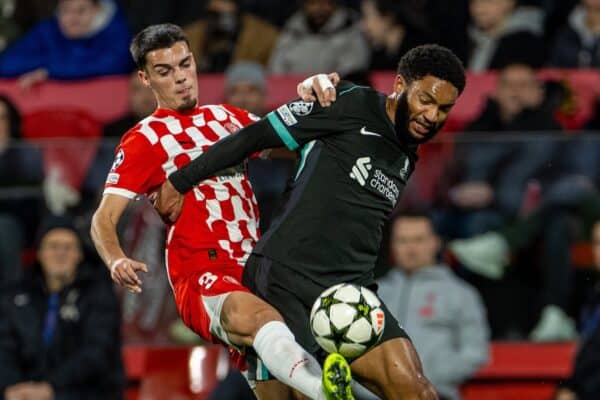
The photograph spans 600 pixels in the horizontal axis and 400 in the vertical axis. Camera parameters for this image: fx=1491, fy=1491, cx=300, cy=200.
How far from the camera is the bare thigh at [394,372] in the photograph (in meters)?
5.55

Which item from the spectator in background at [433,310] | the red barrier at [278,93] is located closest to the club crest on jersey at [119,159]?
the spectator in background at [433,310]

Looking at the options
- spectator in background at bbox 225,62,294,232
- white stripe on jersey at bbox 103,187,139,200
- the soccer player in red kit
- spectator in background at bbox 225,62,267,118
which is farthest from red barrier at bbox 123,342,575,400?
white stripe on jersey at bbox 103,187,139,200

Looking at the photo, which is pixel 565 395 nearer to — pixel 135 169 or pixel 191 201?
pixel 191 201

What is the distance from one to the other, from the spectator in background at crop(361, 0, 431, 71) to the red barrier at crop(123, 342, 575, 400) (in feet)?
7.38

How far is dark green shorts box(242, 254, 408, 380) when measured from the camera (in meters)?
5.67

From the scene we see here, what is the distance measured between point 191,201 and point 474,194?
2.99m

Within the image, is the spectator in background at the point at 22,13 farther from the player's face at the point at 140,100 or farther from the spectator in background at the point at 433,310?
the spectator in background at the point at 433,310

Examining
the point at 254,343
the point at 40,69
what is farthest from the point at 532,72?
the point at 254,343

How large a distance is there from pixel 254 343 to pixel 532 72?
14.3ft

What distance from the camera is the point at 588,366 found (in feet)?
26.5

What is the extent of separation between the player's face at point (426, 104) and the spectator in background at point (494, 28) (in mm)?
4246

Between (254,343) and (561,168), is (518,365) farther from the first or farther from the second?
(254,343)

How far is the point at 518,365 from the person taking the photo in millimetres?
8625

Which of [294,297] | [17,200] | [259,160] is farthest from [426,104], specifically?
[17,200]
